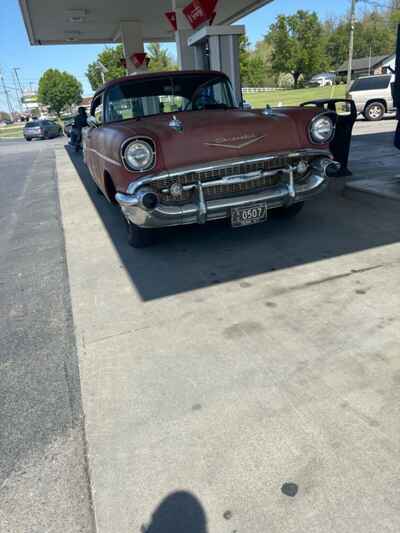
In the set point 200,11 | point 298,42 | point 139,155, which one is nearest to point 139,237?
point 139,155

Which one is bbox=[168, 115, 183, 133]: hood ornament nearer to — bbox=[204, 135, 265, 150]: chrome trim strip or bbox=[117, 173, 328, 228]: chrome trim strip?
bbox=[204, 135, 265, 150]: chrome trim strip

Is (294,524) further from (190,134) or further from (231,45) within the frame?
(231,45)

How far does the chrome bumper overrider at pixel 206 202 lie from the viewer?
11.6ft

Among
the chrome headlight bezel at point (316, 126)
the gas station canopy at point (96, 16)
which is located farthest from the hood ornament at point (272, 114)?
the gas station canopy at point (96, 16)

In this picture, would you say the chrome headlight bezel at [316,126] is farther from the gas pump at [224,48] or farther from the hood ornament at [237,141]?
the gas pump at [224,48]

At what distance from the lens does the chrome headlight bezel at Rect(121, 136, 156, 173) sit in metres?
3.37

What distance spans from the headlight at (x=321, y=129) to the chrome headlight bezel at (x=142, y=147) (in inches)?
62.1

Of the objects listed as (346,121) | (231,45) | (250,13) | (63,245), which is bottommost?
(63,245)

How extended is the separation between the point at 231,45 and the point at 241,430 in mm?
8006

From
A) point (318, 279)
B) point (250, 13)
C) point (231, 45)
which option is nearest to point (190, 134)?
point (318, 279)

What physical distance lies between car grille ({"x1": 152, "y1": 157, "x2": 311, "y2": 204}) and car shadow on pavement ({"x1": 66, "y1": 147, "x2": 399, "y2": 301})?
627mm

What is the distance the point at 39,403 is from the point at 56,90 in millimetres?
83913

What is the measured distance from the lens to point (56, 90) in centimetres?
7525

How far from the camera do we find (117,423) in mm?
2107
